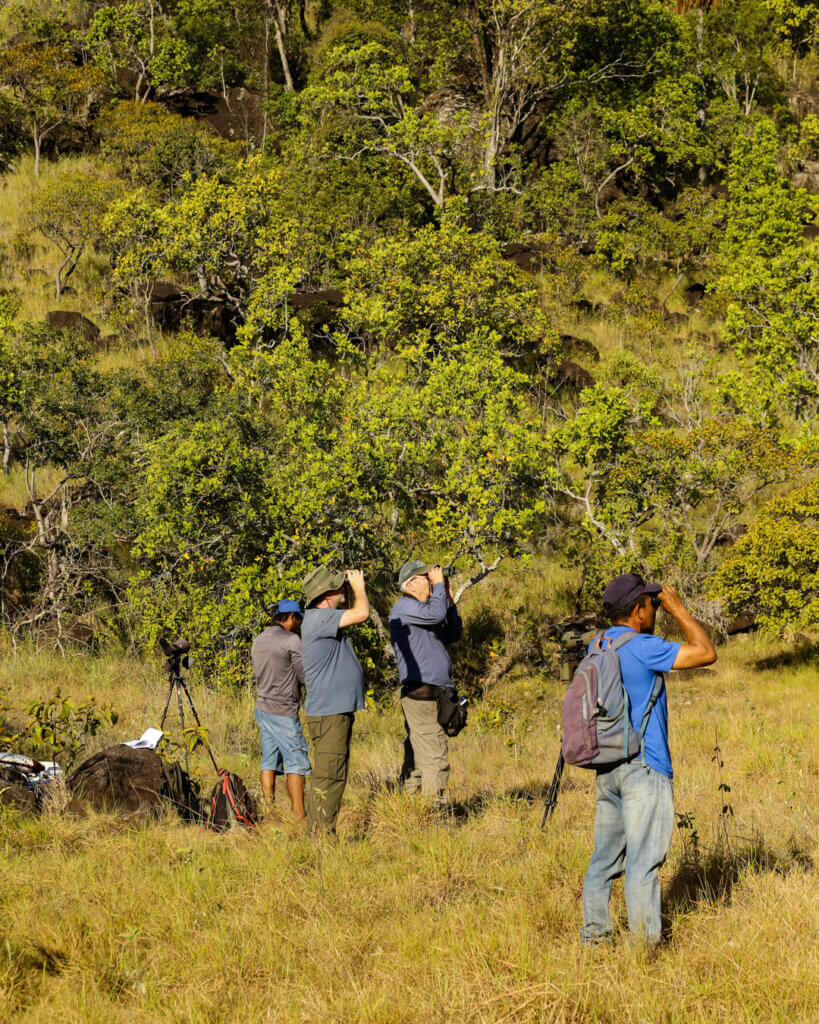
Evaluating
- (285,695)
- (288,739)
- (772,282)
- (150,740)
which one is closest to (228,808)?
(288,739)

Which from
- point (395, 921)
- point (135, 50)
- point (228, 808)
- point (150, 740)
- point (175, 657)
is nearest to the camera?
point (395, 921)

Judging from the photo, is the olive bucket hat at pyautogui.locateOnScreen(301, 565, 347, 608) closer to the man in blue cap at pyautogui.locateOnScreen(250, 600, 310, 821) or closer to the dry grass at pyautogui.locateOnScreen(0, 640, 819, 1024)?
the man in blue cap at pyautogui.locateOnScreen(250, 600, 310, 821)

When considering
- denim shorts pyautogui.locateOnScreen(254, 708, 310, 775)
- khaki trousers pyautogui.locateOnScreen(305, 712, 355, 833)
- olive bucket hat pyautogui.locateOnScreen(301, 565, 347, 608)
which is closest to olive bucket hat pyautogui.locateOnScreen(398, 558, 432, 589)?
olive bucket hat pyautogui.locateOnScreen(301, 565, 347, 608)

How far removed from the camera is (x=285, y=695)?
19.5 feet

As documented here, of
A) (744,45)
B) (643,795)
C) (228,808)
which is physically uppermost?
(744,45)

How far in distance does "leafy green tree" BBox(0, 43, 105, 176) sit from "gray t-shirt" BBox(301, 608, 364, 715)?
2768 centimetres

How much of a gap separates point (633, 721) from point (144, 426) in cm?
1115

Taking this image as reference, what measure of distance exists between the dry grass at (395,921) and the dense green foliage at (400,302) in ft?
16.7

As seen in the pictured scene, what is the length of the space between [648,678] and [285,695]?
307cm

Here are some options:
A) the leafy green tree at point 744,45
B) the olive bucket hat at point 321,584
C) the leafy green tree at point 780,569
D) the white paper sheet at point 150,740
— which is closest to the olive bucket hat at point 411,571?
the olive bucket hat at point 321,584

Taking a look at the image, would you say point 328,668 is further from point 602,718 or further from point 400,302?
point 400,302

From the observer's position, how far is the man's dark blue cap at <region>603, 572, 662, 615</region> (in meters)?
3.63

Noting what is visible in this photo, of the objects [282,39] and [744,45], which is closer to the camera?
[744,45]

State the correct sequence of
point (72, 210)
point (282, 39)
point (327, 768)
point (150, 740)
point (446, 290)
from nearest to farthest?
1. point (327, 768)
2. point (150, 740)
3. point (446, 290)
4. point (72, 210)
5. point (282, 39)
